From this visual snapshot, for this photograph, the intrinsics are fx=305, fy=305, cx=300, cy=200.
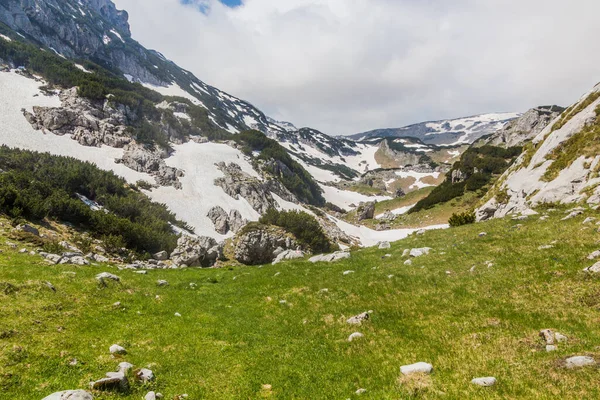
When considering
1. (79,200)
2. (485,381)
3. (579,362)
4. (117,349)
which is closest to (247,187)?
(79,200)

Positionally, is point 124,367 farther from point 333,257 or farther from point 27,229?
point 27,229

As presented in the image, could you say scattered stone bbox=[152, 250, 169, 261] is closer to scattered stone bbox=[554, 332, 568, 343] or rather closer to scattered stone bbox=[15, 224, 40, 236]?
scattered stone bbox=[15, 224, 40, 236]

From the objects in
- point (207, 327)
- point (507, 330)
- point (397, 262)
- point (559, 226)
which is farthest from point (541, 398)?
point (559, 226)

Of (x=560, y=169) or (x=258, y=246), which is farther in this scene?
(x=258, y=246)

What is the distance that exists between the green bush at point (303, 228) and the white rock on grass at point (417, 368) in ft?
126

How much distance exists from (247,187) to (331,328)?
194 ft

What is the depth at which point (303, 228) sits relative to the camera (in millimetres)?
49188

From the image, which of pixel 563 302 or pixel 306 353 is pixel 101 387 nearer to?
pixel 306 353

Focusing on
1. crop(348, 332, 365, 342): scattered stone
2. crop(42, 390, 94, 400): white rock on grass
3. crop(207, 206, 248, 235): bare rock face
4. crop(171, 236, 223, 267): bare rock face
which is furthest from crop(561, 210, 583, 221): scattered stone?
crop(207, 206, 248, 235): bare rock face

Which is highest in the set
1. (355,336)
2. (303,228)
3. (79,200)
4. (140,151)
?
(140,151)

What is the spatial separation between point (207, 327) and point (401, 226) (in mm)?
65616

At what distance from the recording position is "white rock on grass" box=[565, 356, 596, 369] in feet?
21.5

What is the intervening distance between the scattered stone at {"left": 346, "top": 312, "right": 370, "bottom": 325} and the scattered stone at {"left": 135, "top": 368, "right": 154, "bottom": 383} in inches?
272

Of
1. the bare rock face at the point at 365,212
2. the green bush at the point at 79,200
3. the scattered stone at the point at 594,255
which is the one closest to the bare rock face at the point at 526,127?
the bare rock face at the point at 365,212
